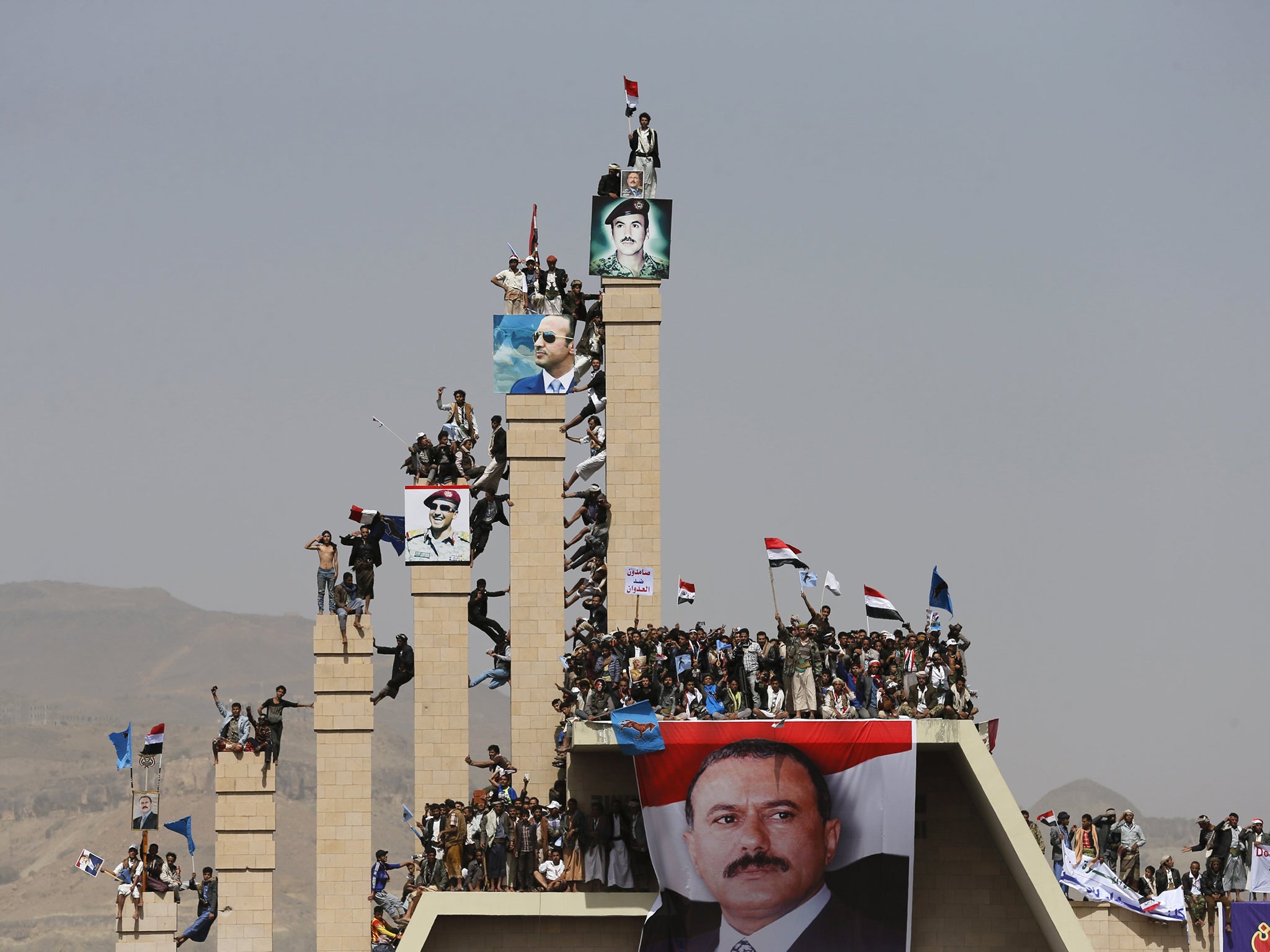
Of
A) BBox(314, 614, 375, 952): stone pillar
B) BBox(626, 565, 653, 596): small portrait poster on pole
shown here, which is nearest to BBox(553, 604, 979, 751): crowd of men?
BBox(626, 565, 653, 596): small portrait poster on pole

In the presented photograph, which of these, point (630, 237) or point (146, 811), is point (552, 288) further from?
point (146, 811)

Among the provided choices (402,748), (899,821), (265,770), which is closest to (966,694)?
(899,821)

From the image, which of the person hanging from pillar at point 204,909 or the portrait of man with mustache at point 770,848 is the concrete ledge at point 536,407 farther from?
the person hanging from pillar at point 204,909

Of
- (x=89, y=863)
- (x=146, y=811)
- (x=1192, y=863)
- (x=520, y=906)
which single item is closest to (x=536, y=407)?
(x=520, y=906)

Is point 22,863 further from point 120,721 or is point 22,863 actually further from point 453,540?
point 453,540

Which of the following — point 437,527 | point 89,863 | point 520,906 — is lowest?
point 520,906

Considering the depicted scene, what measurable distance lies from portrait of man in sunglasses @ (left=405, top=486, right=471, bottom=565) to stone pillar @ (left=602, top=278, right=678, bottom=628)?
296 cm

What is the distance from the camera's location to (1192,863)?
124 ft

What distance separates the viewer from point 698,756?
35625 millimetres

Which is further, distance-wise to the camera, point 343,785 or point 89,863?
point 89,863

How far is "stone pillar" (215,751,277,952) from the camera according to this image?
129 ft

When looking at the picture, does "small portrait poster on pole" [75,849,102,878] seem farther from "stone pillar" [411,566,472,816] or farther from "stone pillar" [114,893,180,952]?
"stone pillar" [411,566,472,816]

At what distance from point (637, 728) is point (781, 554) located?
4412 mm

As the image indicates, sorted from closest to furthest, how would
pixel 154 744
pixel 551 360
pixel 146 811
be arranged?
pixel 146 811 → pixel 551 360 → pixel 154 744
